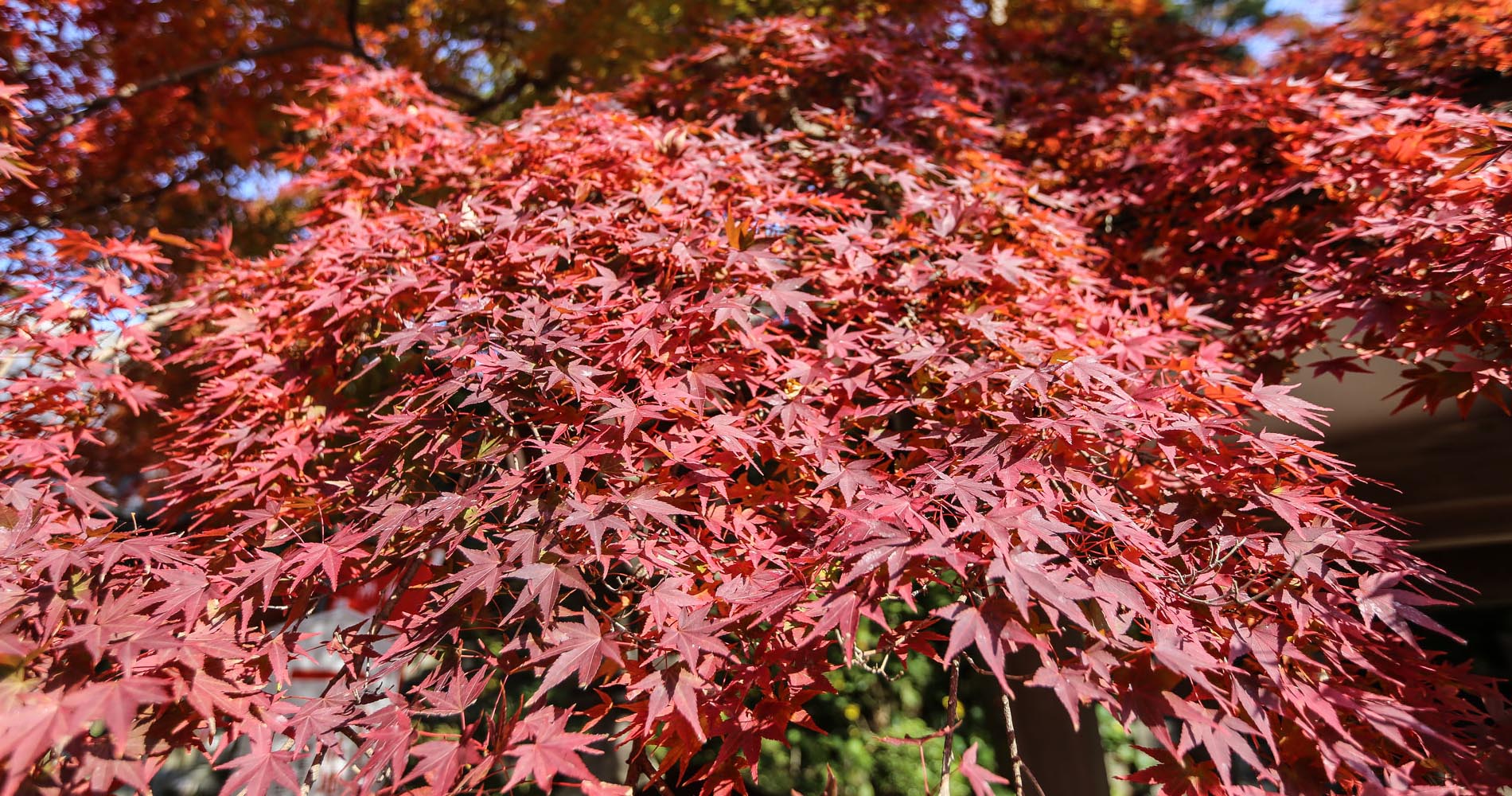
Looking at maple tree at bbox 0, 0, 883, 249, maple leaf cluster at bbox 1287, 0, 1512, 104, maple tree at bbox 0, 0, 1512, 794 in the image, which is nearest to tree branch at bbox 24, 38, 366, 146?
maple tree at bbox 0, 0, 883, 249

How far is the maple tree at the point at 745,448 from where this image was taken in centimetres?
129

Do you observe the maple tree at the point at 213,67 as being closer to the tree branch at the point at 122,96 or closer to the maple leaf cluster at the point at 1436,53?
the tree branch at the point at 122,96

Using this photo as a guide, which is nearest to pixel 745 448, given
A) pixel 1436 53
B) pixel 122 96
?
pixel 1436 53

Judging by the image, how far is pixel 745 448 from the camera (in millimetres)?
1610

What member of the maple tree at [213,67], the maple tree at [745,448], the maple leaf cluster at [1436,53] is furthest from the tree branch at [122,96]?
the maple leaf cluster at [1436,53]

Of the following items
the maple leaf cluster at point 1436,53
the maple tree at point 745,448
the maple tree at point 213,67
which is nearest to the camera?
the maple tree at point 745,448

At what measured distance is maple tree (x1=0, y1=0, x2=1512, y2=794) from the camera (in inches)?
50.9

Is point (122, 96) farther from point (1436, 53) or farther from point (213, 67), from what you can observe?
point (1436, 53)

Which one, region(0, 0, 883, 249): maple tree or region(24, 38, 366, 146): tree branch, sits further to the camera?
region(0, 0, 883, 249): maple tree

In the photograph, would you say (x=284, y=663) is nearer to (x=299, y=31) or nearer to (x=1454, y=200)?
(x=1454, y=200)

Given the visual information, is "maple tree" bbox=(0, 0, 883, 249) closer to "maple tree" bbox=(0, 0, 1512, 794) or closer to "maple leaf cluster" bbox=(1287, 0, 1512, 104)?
"maple tree" bbox=(0, 0, 1512, 794)

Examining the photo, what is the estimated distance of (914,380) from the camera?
1.98 metres

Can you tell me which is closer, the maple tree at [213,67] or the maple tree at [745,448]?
the maple tree at [745,448]

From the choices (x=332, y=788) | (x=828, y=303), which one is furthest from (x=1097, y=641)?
(x=332, y=788)
